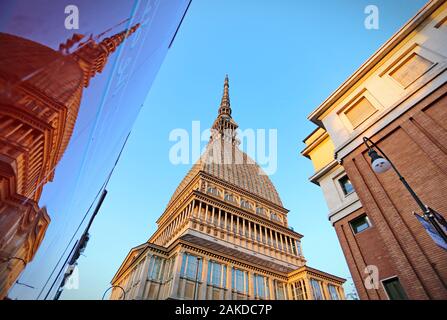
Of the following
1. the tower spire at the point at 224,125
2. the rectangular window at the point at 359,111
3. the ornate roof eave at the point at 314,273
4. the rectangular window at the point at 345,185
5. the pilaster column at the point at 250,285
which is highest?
the tower spire at the point at 224,125

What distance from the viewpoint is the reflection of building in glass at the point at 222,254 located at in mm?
26391

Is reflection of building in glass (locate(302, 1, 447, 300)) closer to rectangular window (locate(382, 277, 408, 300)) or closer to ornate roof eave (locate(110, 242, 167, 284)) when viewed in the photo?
rectangular window (locate(382, 277, 408, 300))

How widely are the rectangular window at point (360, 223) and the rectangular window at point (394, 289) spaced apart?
3.08 m

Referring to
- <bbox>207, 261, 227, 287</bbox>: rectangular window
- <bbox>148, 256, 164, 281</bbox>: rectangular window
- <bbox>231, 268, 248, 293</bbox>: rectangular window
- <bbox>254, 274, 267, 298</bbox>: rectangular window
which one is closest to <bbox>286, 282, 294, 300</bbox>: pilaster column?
<bbox>254, 274, 267, 298</bbox>: rectangular window

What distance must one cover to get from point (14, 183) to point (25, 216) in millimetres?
703

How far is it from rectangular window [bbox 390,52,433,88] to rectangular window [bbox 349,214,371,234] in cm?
858

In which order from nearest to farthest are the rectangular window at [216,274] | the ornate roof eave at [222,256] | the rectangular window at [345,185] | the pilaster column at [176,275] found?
1. the rectangular window at [345,185]
2. the pilaster column at [176,275]
3. the rectangular window at [216,274]
4. the ornate roof eave at [222,256]

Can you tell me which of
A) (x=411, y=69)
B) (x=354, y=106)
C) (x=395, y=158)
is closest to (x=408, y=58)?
(x=411, y=69)

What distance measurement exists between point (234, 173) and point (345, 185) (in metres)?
38.0

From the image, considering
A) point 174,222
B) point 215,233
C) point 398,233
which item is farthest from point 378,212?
point 174,222

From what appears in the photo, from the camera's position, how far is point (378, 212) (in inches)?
455

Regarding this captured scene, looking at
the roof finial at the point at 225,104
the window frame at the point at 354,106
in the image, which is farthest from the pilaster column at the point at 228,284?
the roof finial at the point at 225,104

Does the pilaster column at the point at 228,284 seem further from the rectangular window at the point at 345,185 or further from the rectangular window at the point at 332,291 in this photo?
the rectangular window at the point at 345,185
